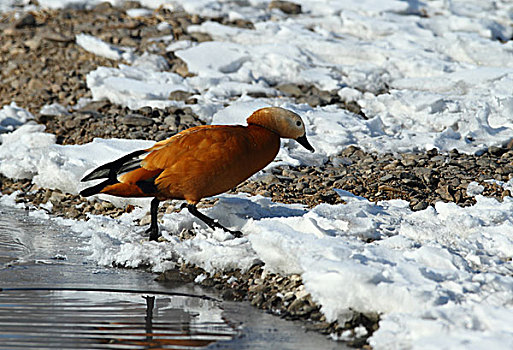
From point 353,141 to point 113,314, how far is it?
178 inches

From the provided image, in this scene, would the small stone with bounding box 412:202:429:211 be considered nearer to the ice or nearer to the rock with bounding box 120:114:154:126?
the rock with bounding box 120:114:154:126

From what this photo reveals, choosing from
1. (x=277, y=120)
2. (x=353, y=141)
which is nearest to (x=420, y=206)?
(x=277, y=120)

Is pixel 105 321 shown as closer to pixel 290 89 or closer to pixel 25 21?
pixel 290 89

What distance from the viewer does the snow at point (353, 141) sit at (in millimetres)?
4121

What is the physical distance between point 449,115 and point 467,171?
1720 mm

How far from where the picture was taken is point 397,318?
3.90 m

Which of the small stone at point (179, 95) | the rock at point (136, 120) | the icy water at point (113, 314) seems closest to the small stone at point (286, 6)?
the small stone at point (179, 95)

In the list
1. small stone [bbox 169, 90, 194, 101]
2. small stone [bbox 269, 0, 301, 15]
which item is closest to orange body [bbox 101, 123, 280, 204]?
small stone [bbox 169, 90, 194, 101]

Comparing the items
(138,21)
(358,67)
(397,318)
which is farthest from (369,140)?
(138,21)

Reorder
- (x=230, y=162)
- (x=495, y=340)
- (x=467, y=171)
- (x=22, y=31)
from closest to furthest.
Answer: (x=495, y=340), (x=230, y=162), (x=467, y=171), (x=22, y=31)

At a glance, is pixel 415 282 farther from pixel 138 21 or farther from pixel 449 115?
pixel 138 21

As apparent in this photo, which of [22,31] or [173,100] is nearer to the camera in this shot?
[173,100]

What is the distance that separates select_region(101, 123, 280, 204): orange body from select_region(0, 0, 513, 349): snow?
0.38 meters

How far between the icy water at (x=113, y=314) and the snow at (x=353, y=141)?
0.28m
